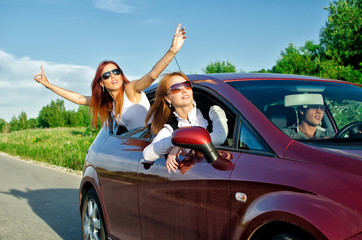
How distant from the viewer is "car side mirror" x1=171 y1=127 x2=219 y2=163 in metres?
2.65

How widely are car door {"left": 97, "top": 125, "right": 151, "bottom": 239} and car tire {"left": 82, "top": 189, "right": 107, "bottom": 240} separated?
0.87ft

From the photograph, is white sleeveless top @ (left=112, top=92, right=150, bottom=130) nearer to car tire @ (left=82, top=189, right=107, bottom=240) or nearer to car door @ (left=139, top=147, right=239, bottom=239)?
car tire @ (left=82, top=189, right=107, bottom=240)

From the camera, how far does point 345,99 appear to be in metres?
3.48

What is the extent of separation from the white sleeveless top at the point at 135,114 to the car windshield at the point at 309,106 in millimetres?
1587

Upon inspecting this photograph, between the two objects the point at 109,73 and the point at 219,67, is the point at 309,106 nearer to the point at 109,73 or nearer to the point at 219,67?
the point at 109,73

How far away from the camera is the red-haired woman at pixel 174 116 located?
318 centimetres

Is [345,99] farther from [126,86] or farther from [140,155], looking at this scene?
[126,86]

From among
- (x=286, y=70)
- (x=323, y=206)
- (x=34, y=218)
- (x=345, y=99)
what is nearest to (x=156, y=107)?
(x=345, y=99)

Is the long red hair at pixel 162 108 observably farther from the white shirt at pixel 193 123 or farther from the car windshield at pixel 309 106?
the car windshield at pixel 309 106

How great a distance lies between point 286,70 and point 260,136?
27.6m

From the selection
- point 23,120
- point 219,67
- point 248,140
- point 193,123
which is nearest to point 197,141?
point 248,140

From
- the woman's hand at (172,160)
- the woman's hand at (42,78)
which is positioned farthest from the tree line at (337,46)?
the woman's hand at (172,160)

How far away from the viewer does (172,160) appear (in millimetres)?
3156

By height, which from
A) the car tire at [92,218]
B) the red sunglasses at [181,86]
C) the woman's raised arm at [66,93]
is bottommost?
the car tire at [92,218]
